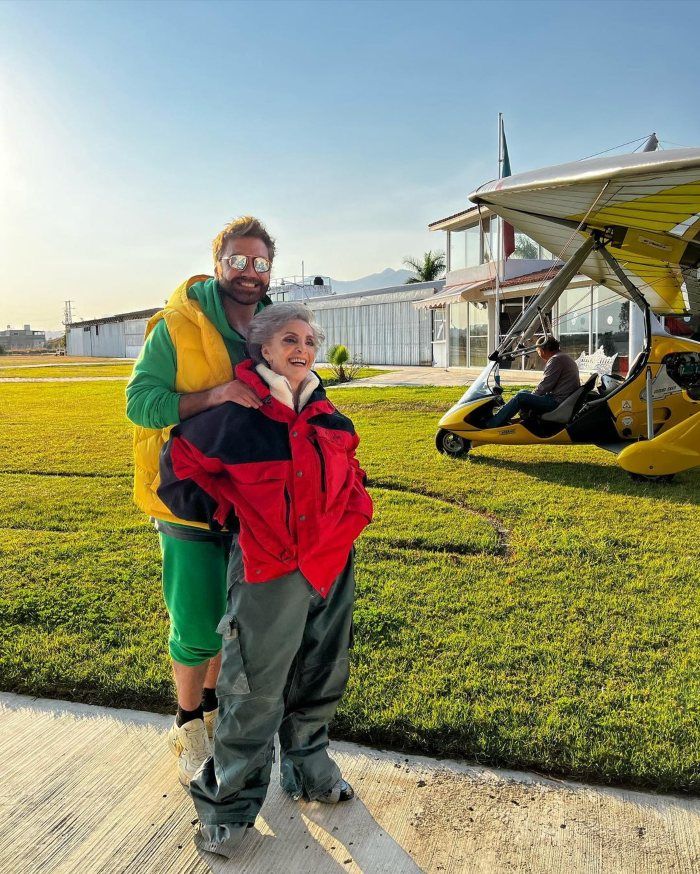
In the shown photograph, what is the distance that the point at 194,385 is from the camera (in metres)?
2.33

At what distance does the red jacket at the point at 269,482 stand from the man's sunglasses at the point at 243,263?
38 centimetres

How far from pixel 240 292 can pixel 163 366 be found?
1.19ft

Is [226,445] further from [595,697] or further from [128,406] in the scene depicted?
[595,697]

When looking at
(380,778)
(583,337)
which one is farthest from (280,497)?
(583,337)

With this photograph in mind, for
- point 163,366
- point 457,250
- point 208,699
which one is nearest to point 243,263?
point 163,366

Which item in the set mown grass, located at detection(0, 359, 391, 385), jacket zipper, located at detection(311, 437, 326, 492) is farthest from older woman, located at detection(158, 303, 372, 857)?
mown grass, located at detection(0, 359, 391, 385)

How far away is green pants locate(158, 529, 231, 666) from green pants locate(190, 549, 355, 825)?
0.26 meters

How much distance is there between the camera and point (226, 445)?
2.06 metres

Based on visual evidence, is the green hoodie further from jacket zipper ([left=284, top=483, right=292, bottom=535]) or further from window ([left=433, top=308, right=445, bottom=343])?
window ([left=433, top=308, right=445, bottom=343])

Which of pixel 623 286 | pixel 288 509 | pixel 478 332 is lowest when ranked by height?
pixel 288 509

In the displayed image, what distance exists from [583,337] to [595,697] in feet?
65.2

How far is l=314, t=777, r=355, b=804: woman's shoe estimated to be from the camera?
233cm

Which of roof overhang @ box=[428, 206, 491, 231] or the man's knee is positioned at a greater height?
roof overhang @ box=[428, 206, 491, 231]

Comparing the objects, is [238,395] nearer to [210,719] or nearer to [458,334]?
[210,719]
